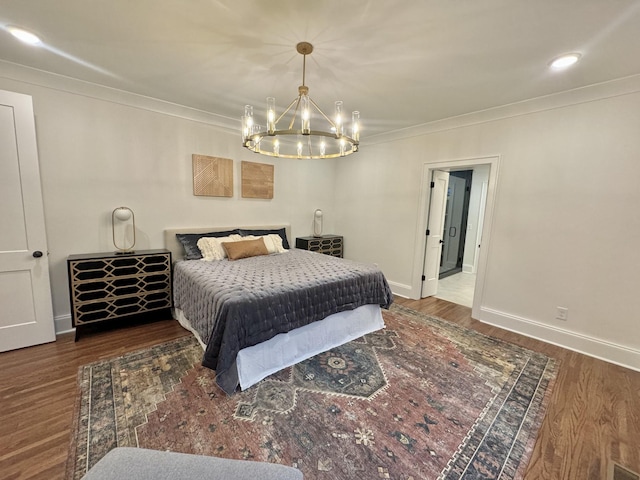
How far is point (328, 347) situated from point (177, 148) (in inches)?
121

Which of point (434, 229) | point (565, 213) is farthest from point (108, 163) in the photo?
point (565, 213)

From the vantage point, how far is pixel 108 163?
2994 mm

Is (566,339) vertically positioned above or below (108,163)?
below

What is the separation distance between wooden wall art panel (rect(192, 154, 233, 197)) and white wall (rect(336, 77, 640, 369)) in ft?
9.48

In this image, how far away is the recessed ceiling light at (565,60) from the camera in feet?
6.70

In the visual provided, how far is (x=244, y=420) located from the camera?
5.75ft

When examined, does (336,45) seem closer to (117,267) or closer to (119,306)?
(117,267)

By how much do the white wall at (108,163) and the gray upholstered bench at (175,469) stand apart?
2850mm

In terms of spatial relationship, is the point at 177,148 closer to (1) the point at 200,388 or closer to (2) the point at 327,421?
(1) the point at 200,388

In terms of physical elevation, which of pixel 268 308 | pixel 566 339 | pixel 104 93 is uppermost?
pixel 104 93

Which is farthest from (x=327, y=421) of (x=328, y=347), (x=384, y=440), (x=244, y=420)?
(x=328, y=347)

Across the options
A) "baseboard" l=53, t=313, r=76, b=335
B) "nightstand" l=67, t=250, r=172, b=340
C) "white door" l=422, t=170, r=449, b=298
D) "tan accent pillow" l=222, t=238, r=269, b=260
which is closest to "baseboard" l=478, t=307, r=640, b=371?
"white door" l=422, t=170, r=449, b=298

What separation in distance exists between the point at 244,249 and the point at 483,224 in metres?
3.05

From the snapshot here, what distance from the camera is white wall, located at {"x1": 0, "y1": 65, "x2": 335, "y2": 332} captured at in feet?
8.85
